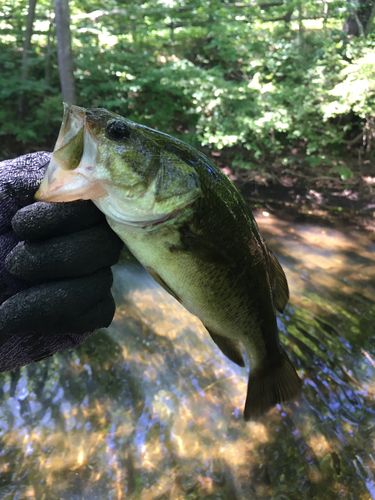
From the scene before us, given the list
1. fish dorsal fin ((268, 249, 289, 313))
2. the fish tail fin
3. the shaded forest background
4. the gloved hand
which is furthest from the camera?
the shaded forest background

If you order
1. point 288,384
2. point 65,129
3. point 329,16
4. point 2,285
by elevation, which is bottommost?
point 288,384

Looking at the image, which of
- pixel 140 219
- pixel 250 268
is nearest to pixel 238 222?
pixel 250 268

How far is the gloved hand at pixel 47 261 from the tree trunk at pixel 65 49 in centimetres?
616

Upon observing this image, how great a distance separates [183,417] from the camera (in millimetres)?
3043

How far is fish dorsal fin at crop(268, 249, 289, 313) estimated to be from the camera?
169 centimetres

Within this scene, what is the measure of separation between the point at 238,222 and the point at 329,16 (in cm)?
845

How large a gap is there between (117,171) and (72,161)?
0.15 m

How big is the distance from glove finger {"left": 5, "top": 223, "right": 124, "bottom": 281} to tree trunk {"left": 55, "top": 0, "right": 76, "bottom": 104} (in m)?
6.47

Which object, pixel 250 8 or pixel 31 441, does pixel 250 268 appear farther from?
pixel 250 8

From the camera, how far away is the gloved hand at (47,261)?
124 cm

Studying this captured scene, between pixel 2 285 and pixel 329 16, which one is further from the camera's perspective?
pixel 329 16

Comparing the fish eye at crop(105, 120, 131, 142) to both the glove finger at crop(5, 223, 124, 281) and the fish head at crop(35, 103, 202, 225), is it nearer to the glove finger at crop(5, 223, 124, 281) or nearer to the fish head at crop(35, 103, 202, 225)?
the fish head at crop(35, 103, 202, 225)

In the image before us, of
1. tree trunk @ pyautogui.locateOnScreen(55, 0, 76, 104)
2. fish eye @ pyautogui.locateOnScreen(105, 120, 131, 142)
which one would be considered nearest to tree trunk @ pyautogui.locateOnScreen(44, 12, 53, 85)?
tree trunk @ pyautogui.locateOnScreen(55, 0, 76, 104)

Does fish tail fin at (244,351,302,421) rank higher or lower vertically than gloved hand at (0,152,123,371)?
lower
